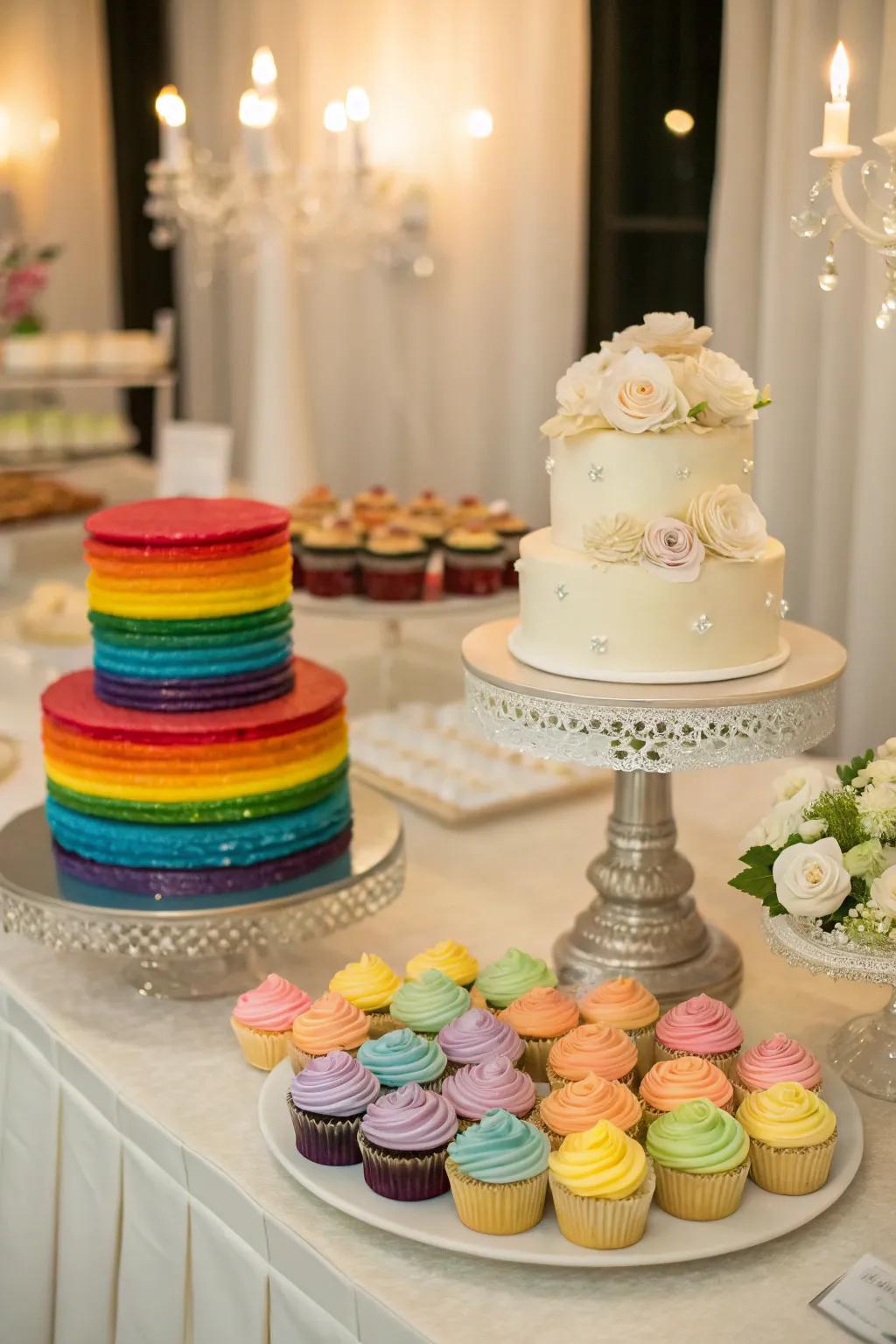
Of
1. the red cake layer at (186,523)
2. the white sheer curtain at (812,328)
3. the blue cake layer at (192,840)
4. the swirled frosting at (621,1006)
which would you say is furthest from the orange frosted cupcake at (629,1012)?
the white sheer curtain at (812,328)

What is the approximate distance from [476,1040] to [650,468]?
62 centimetres

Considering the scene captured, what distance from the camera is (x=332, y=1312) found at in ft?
4.08

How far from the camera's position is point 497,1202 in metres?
1.21

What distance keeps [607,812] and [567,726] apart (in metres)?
0.93

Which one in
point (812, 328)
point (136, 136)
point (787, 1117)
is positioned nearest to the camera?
point (787, 1117)

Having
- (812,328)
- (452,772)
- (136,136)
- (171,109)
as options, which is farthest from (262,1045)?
(136,136)

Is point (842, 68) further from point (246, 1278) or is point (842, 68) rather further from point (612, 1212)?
point (246, 1278)

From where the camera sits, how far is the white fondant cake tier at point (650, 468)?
5.07ft

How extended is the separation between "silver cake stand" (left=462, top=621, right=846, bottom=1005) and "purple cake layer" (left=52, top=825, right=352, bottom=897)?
11.6 inches

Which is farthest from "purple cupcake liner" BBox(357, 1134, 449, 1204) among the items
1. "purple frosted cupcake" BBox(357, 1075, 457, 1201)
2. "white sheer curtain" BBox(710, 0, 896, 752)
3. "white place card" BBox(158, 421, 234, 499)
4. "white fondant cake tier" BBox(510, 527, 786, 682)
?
"white place card" BBox(158, 421, 234, 499)

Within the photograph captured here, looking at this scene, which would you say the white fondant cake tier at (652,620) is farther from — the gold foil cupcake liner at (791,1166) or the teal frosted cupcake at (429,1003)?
the gold foil cupcake liner at (791,1166)

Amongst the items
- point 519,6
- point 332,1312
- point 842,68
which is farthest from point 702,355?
point 519,6

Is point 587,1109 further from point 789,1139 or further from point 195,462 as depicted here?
point 195,462

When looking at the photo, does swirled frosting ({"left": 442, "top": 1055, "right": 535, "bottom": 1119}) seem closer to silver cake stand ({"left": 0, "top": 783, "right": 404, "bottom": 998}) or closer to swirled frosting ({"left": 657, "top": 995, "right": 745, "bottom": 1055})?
swirled frosting ({"left": 657, "top": 995, "right": 745, "bottom": 1055})
